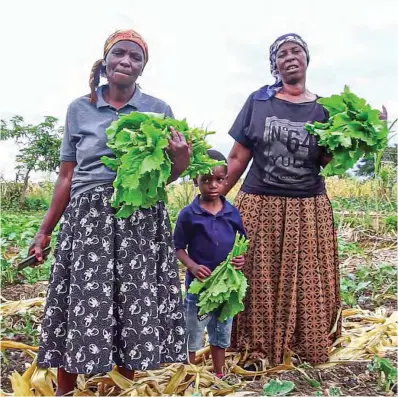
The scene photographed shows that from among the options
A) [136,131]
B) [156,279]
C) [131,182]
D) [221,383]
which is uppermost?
[136,131]

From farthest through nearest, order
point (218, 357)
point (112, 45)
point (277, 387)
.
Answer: point (218, 357) < point (277, 387) < point (112, 45)

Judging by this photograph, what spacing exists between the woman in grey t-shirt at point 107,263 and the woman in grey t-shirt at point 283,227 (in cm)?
70

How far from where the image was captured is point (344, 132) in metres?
2.91

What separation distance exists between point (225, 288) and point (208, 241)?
0.28 meters

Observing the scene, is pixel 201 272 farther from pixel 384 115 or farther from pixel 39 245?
pixel 384 115

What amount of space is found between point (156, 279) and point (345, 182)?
8.98 meters

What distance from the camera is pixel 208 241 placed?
2916 millimetres

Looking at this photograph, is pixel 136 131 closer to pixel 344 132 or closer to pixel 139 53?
pixel 139 53

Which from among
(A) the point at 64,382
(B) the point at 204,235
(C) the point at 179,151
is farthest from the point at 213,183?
(A) the point at 64,382

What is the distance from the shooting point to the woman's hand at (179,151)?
7.57ft

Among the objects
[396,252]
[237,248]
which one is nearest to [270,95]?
[237,248]

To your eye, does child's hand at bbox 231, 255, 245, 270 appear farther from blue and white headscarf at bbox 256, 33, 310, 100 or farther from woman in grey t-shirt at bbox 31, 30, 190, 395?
blue and white headscarf at bbox 256, 33, 310, 100

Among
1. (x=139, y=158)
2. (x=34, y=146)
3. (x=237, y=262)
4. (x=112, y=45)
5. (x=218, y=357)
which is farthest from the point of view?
(x=34, y=146)

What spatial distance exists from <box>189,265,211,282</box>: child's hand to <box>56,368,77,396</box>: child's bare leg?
0.74 meters
